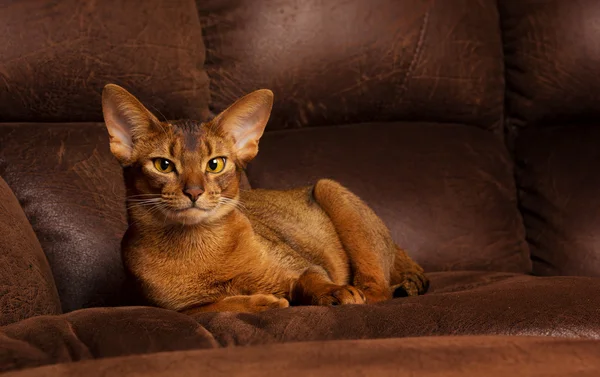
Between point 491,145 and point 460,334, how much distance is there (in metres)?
1.69

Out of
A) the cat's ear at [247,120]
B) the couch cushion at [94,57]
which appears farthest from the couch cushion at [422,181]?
the cat's ear at [247,120]

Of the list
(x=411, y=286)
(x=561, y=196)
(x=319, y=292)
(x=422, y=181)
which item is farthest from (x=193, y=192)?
(x=561, y=196)

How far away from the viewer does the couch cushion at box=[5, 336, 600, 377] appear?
117 centimetres

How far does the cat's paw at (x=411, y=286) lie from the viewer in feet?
7.30

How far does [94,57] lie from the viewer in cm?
261

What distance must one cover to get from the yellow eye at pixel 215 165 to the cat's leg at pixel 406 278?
2.31 feet

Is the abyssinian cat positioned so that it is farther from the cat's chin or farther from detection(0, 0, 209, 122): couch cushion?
detection(0, 0, 209, 122): couch cushion

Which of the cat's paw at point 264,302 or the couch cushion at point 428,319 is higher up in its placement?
the couch cushion at point 428,319

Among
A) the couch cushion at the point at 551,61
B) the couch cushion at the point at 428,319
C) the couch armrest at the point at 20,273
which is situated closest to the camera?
the couch cushion at the point at 428,319

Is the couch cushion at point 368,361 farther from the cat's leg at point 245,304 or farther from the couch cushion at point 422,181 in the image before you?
the couch cushion at point 422,181

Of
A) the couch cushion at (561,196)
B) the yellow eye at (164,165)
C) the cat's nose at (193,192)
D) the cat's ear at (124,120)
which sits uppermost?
the cat's ear at (124,120)

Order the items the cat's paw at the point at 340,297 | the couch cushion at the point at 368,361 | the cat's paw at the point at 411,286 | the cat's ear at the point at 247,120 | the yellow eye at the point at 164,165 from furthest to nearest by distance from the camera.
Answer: the cat's paw at the point at 411,286, the cat's ear at the point at 247,120, the yellow eye at the point at 164,165, the cat's paw at the point at 340,297, the couch cushion at the point at 368,361

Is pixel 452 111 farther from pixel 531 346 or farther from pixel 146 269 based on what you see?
pixel 531 346

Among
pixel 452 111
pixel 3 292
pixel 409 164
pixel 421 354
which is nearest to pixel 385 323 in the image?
pixel 421 354
